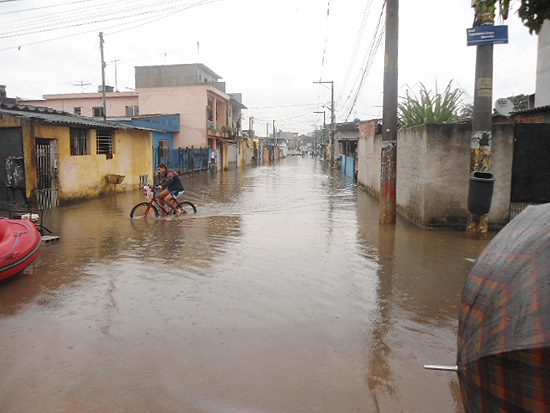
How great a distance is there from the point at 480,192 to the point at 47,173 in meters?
12.2

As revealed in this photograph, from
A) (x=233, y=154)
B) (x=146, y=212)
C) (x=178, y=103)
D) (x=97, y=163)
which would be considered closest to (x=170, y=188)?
(x=146, y=212)

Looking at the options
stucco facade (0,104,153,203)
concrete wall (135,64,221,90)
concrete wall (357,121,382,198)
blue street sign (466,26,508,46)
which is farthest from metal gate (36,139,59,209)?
concrete wall (135,64,221,90)

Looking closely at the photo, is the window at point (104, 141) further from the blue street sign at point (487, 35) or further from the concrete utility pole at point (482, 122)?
the blue street sign at point (487, 35)

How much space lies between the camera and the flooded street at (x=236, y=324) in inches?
145

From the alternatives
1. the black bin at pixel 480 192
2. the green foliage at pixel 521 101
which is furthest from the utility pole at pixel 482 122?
the green foliage at pixel 521 101

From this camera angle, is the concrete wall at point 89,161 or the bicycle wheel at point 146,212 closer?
the bicycle wheel at point 146,212

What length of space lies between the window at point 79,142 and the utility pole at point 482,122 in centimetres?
1290

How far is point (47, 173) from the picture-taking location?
579 inches

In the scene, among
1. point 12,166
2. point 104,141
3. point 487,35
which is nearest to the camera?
point 487,35

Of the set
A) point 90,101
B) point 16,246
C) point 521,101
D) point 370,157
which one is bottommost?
point 16,246

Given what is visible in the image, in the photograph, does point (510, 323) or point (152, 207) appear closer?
point (510, 323)

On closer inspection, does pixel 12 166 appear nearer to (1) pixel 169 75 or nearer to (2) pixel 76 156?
(2) pixel 76 156

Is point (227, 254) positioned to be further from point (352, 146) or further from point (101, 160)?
point (352, 146)

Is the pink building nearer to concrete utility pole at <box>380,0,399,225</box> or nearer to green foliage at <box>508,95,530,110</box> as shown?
green foliage at <box>508,95,530,110</box>
